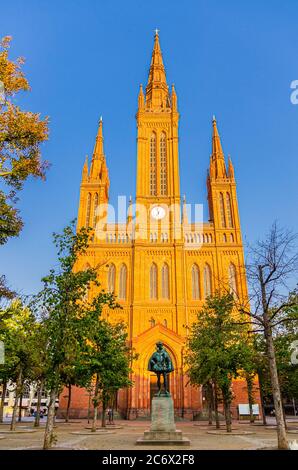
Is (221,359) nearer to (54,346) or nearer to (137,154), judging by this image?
(54,346)

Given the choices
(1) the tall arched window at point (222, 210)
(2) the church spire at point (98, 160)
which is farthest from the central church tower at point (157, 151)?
(2) the church spire at point (98, 160)

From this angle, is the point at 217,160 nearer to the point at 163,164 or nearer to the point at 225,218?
the point at 163,164

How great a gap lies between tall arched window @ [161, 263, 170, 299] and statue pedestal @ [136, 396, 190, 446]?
3029cm

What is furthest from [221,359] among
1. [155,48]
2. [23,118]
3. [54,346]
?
[155,48]

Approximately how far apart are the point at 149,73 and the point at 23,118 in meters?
61.0

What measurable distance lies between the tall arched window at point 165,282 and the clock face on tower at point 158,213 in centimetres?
698

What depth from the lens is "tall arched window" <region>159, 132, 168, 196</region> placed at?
2012 inches

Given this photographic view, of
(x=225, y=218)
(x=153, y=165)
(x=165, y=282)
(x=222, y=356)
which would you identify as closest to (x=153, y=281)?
(x=165, y=282)

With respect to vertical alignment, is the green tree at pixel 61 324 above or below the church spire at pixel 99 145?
below

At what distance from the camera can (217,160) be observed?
54.0m

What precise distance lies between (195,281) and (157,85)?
118ft

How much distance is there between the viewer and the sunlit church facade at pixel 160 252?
1544 inches

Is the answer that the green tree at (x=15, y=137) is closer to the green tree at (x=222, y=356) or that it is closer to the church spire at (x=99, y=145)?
the green tree at (x=222, y=356)

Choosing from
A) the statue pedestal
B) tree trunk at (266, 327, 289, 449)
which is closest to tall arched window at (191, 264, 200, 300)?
the statue pedestal
